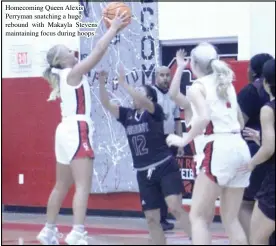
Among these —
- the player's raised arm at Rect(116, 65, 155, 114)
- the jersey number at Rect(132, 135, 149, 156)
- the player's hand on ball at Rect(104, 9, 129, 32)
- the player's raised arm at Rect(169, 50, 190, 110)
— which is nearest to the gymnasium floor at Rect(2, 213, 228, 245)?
the jersey number at Rect(132, 135, 149, 156)

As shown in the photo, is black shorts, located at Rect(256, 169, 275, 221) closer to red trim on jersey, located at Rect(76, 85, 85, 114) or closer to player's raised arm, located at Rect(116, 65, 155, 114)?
player's raised arm, located at Rect(116, 65, 155, 114)

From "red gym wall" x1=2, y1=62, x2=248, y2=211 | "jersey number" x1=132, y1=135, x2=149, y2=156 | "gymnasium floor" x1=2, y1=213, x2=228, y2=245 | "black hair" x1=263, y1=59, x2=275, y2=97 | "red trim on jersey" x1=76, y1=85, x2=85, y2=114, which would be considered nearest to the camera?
"black hair" x1=263, y1=59, x2=275, y2=97

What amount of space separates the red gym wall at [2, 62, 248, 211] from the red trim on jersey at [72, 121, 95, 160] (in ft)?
12.1

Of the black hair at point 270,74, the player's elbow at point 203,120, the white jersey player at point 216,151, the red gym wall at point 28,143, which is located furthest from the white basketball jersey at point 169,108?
the player's elbow at point 203,120

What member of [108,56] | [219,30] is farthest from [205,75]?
[108,56]

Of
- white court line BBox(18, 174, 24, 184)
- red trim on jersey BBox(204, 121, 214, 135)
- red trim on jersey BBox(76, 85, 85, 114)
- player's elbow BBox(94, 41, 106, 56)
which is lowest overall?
white court line BBox(18, 174, 24, 184)

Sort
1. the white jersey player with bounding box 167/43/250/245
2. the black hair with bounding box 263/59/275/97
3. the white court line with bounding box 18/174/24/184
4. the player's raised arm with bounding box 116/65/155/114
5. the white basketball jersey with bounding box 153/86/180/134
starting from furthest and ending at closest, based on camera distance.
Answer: the white court line with bounding box 18/174/24/184 → the white basketball jersey with bounding box 153/86/180/134 → the player's raised arm with bounding box 116/65/155/114 → the black hair with bounding box 263/59/275/97 → the white jersey player with bounding box 167/43/250/245

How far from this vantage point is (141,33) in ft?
41.9

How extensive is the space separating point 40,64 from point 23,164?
153 centimetres

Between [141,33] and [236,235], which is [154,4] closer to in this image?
[141,33]

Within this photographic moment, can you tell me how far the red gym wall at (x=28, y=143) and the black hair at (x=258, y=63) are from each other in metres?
4.52

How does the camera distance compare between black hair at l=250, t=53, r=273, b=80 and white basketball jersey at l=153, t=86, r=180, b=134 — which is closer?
black hair at l=250, t=53, r=273, b=80

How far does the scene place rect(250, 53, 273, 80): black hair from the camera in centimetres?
929

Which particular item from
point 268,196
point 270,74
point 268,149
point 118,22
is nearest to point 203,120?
point 268,149
